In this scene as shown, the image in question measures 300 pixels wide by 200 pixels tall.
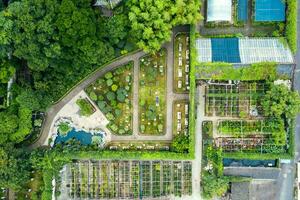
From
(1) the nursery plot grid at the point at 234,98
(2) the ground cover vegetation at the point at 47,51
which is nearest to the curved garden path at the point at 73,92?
(2) the ground cover vegetation at the point at 47,51

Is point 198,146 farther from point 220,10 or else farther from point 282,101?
point 220,10

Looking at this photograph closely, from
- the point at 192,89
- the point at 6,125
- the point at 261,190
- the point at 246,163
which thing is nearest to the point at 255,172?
the point at 246,163

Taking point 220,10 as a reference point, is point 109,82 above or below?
below

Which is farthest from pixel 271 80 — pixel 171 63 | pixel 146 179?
pixel 146 179

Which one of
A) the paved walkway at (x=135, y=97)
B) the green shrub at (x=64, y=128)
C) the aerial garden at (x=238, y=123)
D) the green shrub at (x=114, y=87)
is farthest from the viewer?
the green shrub at (x=64, y=128)

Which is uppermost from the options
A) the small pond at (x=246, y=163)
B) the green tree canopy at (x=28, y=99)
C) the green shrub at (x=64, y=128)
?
the green tree canopy at (x=28, y=99)

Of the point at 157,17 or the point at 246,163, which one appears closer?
the point at 157,17

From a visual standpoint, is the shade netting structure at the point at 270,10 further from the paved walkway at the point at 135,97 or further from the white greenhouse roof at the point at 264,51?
the paved walkway at the point at 135,97


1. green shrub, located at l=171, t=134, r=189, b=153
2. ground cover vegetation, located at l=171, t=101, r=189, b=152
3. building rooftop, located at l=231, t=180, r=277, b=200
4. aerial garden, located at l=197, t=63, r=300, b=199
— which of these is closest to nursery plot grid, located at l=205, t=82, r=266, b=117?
aerial garden, located at l=197, t=63, r=300, b=199
